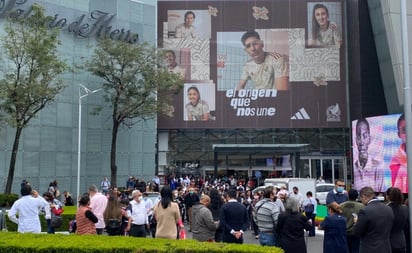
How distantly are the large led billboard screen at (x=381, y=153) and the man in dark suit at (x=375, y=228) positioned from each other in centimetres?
1466

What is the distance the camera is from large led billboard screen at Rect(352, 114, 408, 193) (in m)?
22.7

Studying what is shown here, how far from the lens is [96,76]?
118ft

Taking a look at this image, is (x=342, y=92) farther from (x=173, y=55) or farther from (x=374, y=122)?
(x=374, y=122)

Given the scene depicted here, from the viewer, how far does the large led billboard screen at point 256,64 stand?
1768 inches

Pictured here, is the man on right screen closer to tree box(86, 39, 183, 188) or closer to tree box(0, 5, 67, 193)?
tree box(86, 39, 183, 188)

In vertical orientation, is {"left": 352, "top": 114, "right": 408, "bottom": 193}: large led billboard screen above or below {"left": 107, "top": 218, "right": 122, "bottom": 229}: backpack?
above

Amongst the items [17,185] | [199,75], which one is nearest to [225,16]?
[199,75]

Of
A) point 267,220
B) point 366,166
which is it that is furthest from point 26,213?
point 366,166

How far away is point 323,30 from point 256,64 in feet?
21.0

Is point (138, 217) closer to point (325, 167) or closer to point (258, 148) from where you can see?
point (258, 148)

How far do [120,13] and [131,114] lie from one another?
8172 millimetres

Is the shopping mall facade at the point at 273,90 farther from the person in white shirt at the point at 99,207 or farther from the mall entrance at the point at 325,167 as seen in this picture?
the person in white shirt at the point at 99,207

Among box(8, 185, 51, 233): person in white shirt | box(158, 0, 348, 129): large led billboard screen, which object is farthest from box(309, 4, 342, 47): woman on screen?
box(8, 185, 51, 233): person in white shirt

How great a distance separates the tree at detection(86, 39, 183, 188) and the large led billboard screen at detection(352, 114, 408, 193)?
13.4 metres
